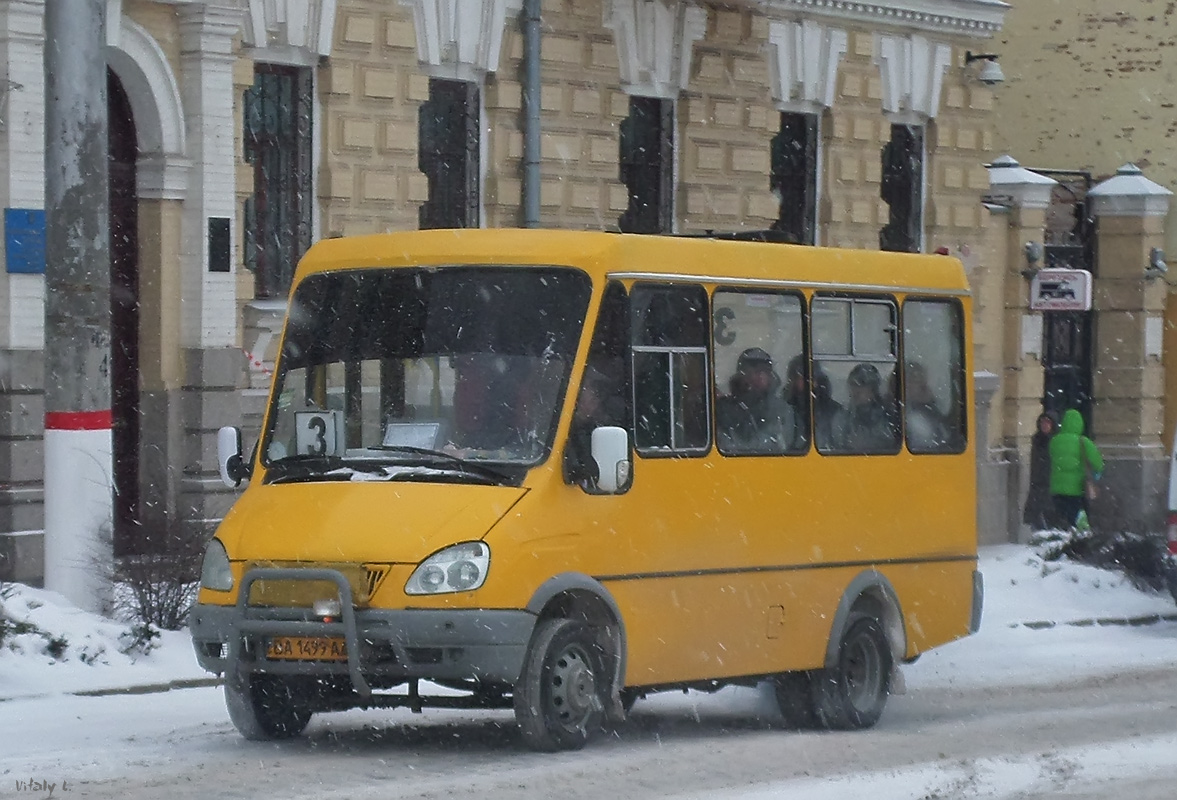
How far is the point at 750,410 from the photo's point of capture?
1402cm

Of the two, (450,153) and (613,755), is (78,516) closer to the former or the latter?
(613,755)

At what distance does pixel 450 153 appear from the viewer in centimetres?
2517

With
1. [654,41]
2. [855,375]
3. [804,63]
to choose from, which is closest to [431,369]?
[855,375]

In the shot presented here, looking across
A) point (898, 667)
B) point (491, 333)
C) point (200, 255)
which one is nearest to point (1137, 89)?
point (200, 255)

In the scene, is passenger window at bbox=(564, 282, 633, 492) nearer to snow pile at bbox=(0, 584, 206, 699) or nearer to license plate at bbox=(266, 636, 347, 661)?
license plate at bbox=(266, 636, 347, 661)

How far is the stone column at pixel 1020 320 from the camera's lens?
107ft

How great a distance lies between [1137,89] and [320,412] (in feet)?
90.4

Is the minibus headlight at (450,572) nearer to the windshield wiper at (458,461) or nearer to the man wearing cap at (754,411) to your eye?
A: the windshield wiper at (458,461)

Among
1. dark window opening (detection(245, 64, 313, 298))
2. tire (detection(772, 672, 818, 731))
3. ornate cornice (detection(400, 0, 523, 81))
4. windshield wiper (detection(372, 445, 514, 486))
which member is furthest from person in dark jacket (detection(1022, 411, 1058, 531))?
windshield wiper (detection(372, 445, 514, 486))

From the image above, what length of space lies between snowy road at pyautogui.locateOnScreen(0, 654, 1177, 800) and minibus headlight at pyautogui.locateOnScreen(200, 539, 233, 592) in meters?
0.76

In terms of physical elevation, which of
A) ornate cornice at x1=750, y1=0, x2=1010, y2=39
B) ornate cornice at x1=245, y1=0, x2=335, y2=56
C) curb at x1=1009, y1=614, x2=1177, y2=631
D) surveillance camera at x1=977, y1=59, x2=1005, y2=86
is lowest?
curb at x1=1009, y1=614, x2=1177, y2=631

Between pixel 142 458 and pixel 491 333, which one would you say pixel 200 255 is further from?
pixel 491 333

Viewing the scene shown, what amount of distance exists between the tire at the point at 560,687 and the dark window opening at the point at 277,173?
11.1 metres

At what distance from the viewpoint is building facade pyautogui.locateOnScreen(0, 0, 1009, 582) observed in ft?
70.8
